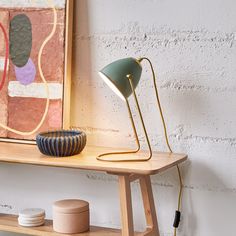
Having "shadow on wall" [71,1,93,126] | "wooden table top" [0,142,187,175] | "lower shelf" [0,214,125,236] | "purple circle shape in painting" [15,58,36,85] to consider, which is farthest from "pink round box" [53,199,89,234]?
"purple circle shape in painting" [15,58,36,85]

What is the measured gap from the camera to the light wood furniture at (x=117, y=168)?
51.2 inches

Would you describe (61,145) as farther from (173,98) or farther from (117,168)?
(173,98)

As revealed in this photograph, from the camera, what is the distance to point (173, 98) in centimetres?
150

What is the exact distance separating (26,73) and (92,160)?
0.39 metres

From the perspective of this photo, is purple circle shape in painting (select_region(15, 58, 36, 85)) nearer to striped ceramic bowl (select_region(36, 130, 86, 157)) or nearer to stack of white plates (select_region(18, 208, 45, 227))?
striped ceramic bowl (select_region(36, 130, 86, 157))

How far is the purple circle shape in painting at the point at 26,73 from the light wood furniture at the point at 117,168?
179mm

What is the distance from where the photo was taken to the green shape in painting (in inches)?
63.5

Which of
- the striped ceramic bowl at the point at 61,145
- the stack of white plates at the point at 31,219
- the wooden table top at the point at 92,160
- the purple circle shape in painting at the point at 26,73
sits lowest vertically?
the stack of white plates at the point at 31,219

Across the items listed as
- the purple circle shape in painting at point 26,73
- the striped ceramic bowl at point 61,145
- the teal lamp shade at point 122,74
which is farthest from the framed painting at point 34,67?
the teal lamp shade at point 122,74

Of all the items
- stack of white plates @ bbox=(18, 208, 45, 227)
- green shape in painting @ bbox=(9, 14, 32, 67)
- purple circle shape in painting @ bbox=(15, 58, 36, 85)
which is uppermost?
green shape in painting @ bbox=(9, 14, 32, 67)

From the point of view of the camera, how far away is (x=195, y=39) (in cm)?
146

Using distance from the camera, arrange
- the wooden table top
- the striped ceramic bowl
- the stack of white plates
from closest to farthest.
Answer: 1. the wooden table top
2. the striped ceramic bowl
3. the stack of white plates

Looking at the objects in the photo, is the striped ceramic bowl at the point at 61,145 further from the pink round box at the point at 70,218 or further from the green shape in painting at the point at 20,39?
the green shape in painting at the point at 20,39

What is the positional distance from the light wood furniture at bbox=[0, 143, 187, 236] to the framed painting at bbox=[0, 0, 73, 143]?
0.25ft
